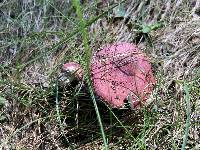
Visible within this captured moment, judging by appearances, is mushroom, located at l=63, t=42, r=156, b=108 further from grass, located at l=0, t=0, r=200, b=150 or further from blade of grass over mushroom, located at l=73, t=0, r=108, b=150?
blade of grass over mushroom, located at l=73, t=0, r=108, b=150

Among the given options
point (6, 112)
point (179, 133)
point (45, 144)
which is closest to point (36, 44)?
point (6, 112)

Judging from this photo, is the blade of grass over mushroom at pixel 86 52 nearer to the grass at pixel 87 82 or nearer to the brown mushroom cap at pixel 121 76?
the grass at pixel 87 82

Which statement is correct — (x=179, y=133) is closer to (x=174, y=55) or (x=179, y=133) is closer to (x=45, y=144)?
(x=174, y=55)

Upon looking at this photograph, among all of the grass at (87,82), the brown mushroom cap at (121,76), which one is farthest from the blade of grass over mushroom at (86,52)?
the brown mushroom cap at (121,76)

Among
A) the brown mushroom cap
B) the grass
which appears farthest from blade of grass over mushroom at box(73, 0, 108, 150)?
the brown mushroom cap

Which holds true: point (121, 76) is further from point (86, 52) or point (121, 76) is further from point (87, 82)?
point (86, 52)

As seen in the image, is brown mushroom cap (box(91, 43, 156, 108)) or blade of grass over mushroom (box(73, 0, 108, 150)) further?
brown mushroom cap (box(91, 43, 156, 108))

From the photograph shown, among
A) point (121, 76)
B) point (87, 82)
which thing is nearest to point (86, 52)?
point (87, 82)
